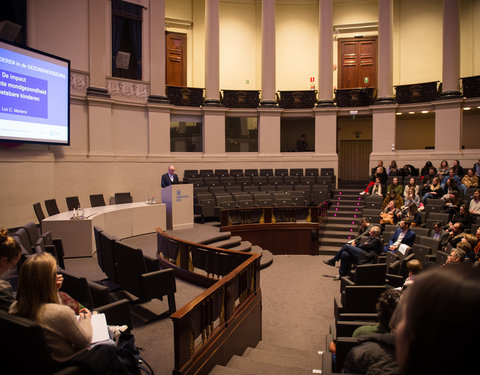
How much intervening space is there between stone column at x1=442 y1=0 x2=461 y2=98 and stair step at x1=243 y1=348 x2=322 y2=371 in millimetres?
13021

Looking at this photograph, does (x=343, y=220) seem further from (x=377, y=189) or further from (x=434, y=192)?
(x=434, y=192)

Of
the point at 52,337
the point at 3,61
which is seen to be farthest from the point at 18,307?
the point at 3,61

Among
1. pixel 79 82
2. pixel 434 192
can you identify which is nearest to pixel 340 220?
pixel 434 192

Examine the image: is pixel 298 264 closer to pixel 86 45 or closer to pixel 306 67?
pixel 86 45

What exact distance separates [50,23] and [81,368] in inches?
467

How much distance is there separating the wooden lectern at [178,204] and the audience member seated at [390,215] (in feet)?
15.4

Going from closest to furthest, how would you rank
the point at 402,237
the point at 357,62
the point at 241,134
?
1. the point at 402,237
2. the point at 241,134
3. the point at 357,62

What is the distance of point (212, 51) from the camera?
14.5 m

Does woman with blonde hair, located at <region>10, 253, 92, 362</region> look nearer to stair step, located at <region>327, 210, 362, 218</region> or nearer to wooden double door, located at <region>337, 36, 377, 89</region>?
stair step, located at <region>327, 210, 362, 218</region>

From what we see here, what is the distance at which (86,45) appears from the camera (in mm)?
11617

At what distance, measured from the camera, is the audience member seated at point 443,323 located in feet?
2.17

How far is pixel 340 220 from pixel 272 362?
769cm

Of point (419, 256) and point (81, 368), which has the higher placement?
point (81, 368)

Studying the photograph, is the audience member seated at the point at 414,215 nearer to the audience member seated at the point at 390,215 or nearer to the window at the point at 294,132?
the audience member seated at the point at 390,215
